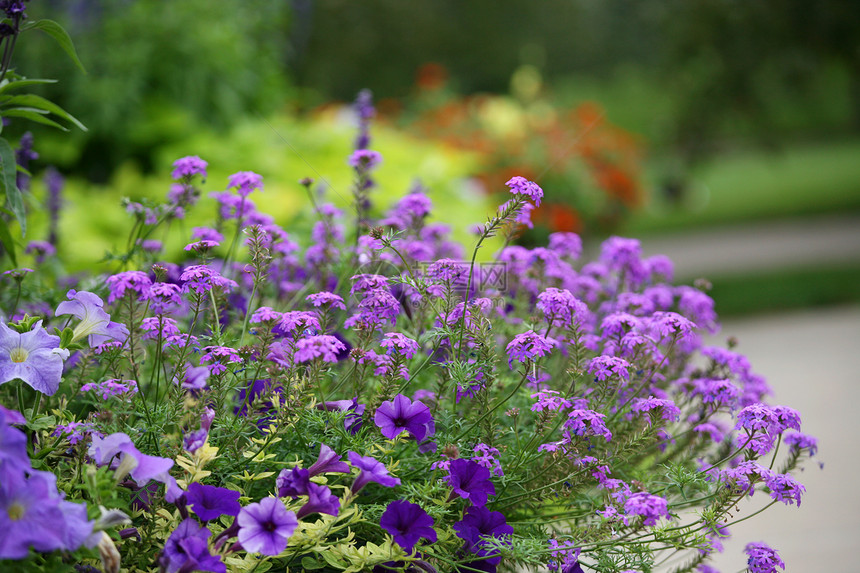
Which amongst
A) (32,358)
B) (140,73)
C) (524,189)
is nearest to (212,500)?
(32,358)

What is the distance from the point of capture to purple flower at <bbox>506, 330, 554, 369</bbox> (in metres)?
1.16

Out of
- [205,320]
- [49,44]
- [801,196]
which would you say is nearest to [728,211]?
[801,196]

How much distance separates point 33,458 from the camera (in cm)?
108

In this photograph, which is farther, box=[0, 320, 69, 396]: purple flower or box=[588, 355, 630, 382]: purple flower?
box=[588, 355, 630, 382]: purple flower

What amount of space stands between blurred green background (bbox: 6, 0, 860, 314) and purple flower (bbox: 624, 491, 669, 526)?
2.57 ft

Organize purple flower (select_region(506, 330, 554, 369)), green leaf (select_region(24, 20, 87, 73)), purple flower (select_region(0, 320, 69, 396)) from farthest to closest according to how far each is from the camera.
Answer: green leaf (select_region(24, 20, 87, 73)), purple flower (select_region(506, 330, 554, 369)), purple flower (select_region(0, 320, 69, 396))

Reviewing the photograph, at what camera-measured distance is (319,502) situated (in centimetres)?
102

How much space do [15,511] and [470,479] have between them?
607 millimetres

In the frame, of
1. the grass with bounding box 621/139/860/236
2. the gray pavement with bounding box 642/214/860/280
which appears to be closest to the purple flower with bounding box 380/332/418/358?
the gray pavement with bounding box 642/214/860/280

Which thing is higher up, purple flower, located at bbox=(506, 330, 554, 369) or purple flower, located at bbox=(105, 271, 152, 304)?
purple flower, located at bbox=(506, 330, 554, 369)

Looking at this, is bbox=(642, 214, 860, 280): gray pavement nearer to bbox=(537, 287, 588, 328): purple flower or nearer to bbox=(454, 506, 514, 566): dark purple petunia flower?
bbox=(537, 287, 588, 328): purple flower

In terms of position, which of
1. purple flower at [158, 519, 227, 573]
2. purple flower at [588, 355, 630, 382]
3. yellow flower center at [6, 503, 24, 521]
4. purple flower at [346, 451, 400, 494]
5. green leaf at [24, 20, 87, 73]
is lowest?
yellow flower center at [6, 503, 24, 521]

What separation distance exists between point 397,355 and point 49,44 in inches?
177

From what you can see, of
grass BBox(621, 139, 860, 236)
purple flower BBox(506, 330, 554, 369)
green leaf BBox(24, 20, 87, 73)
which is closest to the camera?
purple flower BBox(506, 330, 554, 369)
